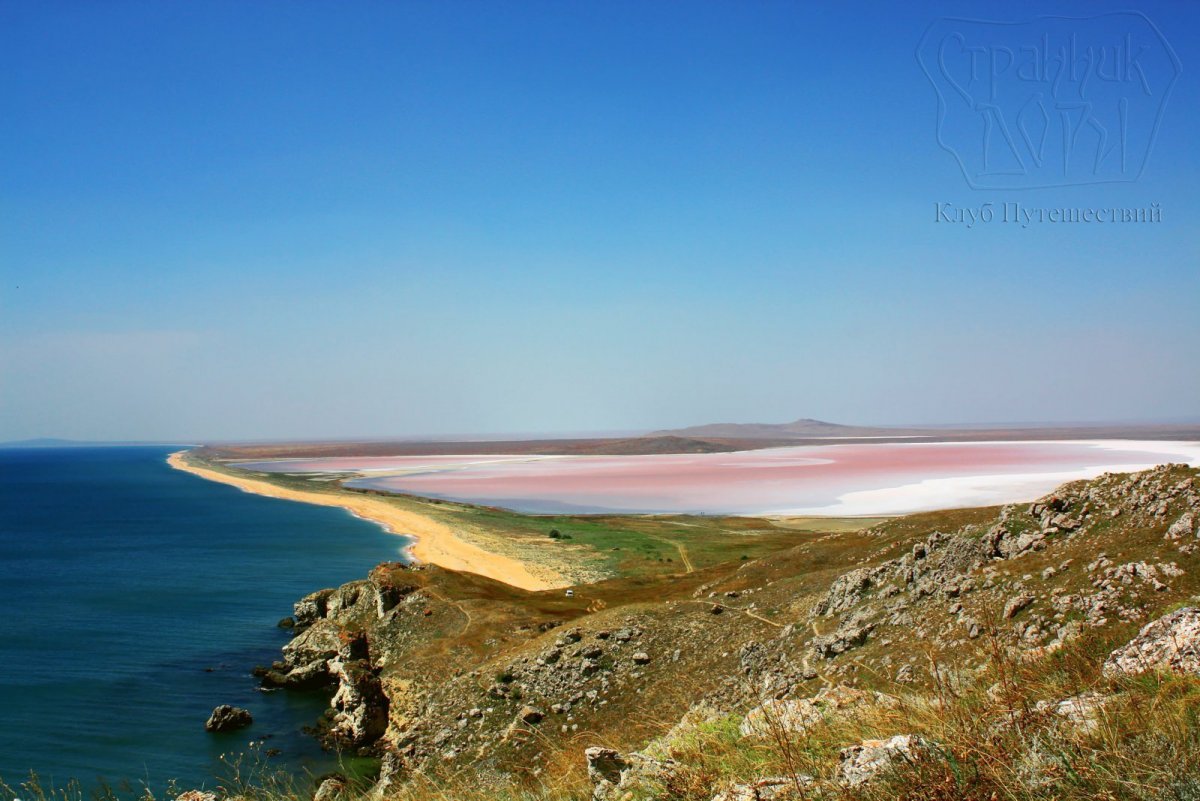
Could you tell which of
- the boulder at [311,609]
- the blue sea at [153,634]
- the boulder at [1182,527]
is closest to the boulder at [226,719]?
the blue sea at [153,634]

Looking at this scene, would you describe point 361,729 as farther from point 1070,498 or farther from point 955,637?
point 1070,498

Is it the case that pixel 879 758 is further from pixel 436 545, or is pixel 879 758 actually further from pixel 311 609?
pixel 436 545

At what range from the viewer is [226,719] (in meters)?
27.0

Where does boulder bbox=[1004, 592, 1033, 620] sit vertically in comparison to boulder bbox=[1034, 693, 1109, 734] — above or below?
below

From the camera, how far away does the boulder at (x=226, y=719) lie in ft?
87.9

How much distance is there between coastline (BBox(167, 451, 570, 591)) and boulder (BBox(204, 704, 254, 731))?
17.6 metres

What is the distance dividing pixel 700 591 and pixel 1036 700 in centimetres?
2727

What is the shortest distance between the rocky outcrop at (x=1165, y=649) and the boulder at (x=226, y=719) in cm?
2830

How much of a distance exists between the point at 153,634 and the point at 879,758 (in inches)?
1765

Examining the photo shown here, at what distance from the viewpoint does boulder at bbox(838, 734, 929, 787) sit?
189 inches

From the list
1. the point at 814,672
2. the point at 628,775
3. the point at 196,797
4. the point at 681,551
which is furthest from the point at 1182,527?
the point at 681,551

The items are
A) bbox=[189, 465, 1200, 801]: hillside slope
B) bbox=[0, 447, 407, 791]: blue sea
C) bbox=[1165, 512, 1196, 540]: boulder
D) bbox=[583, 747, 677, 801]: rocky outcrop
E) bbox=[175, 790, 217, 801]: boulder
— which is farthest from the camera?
bbox=[0, 447, 407, 791]: blue sea

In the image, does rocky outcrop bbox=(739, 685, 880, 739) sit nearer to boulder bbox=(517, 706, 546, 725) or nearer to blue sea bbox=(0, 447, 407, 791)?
blue sea bbox=(0, 447, 407, 791)

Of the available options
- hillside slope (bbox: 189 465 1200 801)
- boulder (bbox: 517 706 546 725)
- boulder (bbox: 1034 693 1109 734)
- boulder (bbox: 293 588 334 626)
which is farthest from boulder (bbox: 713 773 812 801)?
boulder (bbox: 293 588 334 626)
